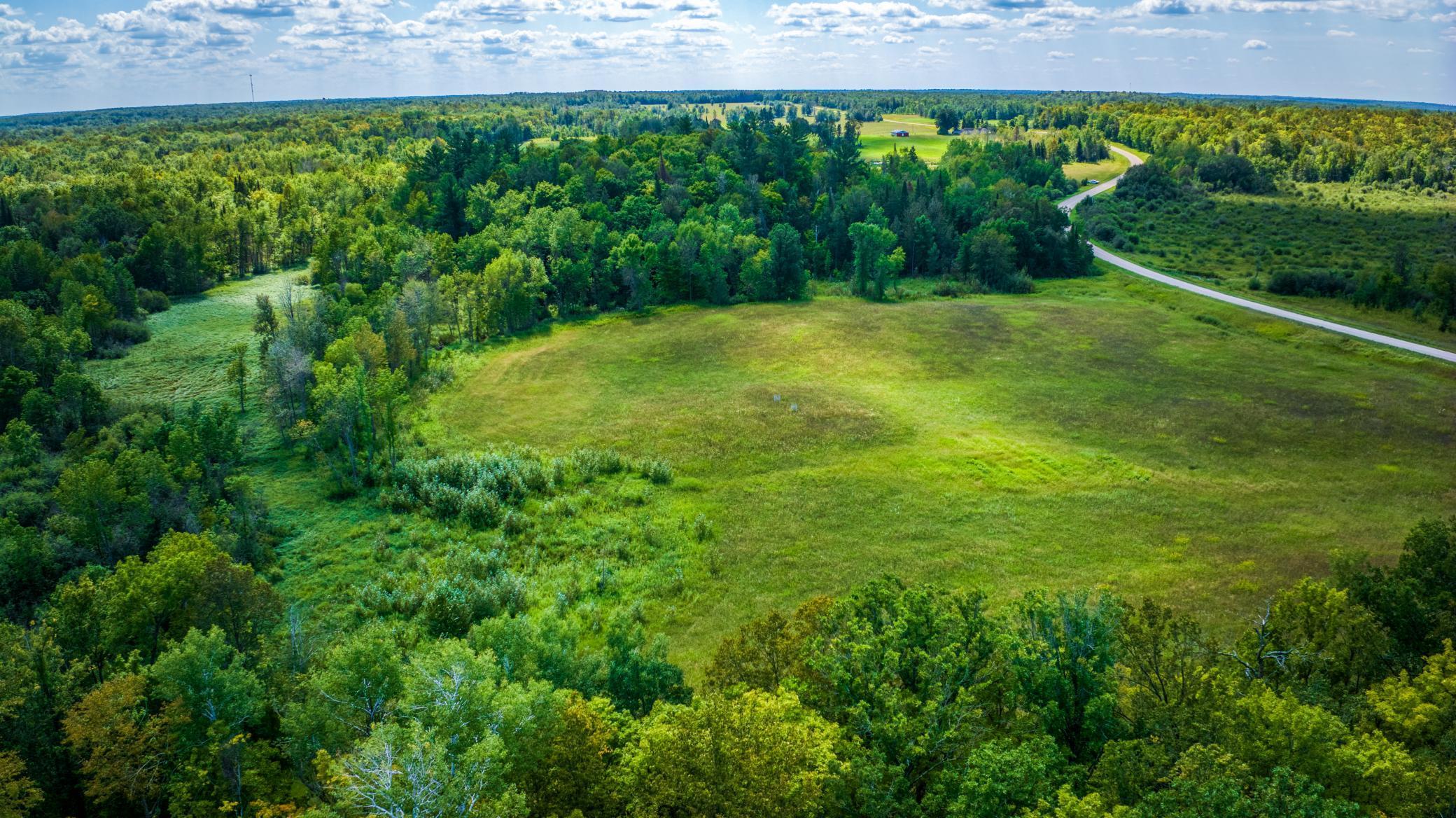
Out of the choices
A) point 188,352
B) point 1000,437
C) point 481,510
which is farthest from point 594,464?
point 188,352

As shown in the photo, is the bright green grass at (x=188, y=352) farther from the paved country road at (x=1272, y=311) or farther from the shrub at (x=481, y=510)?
the paved country road at (x=1272, y=311)

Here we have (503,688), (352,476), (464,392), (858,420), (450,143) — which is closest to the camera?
(503,688)

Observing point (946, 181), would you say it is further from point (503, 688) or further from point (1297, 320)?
point (503, 688)

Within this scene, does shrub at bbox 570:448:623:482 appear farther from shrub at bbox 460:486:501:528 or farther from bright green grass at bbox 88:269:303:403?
bright green grass at bbox 88:269:303:403

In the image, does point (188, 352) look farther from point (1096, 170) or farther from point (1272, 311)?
point (1096, 170)

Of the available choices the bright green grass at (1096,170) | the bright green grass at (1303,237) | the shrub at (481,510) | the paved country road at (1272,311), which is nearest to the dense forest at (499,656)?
the shrub at (481,510)

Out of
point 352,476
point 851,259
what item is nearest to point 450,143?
point 851,259

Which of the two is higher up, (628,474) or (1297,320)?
(1297,320)

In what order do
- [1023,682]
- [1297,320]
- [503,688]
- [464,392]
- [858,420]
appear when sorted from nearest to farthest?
[503,688], [1023,682], [858,420], [464,392], [1297,320]
